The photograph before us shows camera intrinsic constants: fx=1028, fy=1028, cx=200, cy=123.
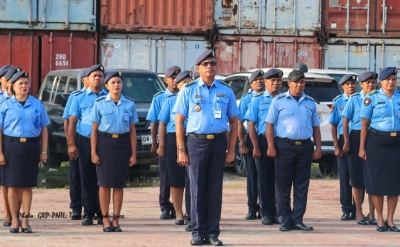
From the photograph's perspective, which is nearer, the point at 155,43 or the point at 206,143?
the point at 206,143

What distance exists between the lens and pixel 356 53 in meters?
24.1

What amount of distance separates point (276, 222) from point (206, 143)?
2.30 metres

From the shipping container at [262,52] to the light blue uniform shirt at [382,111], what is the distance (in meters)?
12.7

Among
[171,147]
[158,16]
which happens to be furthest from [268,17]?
[171,147]

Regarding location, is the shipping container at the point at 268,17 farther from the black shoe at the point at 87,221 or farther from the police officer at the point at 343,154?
the black shoe at the point at 87,221

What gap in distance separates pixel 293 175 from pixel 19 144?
2.91 m

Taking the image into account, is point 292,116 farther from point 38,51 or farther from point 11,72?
point 38,51

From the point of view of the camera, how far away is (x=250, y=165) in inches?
474

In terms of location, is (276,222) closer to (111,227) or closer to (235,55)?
(111,227)

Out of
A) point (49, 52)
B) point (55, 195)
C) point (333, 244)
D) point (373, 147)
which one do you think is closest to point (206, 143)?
point (333, 244)

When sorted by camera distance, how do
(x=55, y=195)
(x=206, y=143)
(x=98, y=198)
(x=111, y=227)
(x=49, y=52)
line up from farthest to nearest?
(x=49, y=52) < (x=55, y=195) < (x=98, y=198) < (x=111, y=227) < (x=206, y=143)

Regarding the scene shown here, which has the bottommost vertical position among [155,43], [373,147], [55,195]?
[55,195]

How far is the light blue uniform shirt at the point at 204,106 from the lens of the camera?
9688 mm

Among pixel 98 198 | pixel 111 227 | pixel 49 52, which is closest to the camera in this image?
pixel 111 227
